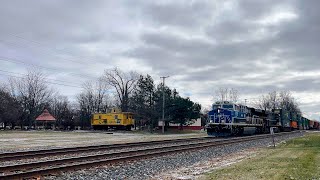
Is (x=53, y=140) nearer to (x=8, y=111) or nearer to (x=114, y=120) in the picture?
(x=114, y=120)

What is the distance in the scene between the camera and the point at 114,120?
7212 cm

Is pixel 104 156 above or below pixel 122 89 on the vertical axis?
below

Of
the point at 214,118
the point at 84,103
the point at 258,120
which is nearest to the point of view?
the point at 214,118

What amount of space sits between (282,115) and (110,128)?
118 feet

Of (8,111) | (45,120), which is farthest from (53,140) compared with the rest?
(45,120)

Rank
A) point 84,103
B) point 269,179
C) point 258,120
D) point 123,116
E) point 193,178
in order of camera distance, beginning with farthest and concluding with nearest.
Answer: point 84,103 < point 123,116 < point 258,120 < point 193,178 < point 269,179

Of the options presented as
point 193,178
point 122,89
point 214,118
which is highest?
point 122,89

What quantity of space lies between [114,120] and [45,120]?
17.2 m

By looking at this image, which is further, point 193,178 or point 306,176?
point 193,178

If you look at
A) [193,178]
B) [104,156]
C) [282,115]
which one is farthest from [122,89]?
[193,178]

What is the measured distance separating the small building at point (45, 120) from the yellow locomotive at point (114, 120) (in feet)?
32.8

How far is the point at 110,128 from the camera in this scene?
75.0 m

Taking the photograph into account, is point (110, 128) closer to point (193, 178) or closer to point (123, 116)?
point (123, 116)

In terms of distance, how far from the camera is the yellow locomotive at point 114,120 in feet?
235
